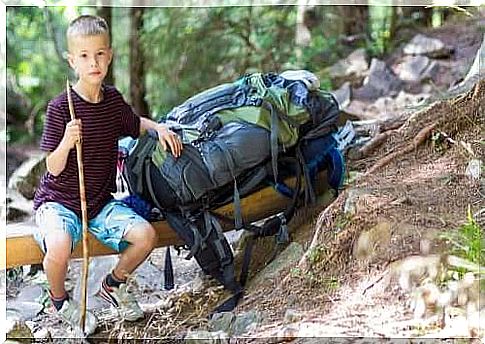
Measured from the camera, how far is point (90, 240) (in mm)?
2635

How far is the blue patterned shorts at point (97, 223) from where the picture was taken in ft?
8.16

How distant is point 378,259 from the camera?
243 cm

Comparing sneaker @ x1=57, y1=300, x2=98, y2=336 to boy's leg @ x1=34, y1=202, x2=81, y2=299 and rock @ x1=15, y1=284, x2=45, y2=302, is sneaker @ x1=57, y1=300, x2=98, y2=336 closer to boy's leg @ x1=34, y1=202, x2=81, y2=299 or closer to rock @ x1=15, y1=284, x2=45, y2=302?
boy's leg @ x1=34, y1=202, x2=81, y2=299

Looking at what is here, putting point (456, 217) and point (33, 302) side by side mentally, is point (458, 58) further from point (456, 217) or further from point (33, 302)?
point (33, 302)

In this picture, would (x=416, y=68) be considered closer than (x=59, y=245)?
No

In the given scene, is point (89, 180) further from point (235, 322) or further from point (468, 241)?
point (468, 241)

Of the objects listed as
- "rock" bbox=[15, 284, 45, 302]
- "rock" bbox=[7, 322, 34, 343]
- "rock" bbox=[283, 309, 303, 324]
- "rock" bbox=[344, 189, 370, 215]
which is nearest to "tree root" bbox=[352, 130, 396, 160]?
"rock" bbox=[344, 189, 370, 215]

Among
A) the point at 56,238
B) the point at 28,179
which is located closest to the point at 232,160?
the point at 56,238

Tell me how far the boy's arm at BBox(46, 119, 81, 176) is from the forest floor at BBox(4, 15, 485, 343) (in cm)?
59

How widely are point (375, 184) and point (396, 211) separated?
0.34 m

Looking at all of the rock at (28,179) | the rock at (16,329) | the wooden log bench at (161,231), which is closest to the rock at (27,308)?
the rock at (16,329)

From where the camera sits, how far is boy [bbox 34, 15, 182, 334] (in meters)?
2.48

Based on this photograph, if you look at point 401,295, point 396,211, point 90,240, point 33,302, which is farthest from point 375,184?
point 33,302

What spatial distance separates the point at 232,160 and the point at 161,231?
374 millimetres
